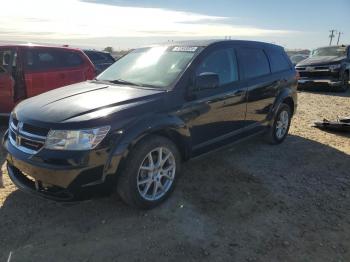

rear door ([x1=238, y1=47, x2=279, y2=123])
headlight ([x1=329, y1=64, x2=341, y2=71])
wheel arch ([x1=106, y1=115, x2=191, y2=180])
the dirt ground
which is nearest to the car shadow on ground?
the dirt ground

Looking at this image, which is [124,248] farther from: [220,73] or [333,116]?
[333,116]

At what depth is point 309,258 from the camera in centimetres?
322

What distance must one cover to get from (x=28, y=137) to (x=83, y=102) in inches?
24.8

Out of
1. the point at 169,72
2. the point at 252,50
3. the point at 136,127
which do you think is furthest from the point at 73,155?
the point at 252,50

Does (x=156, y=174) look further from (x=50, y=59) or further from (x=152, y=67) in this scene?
(x=50, y=59)

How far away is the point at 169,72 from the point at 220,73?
2.54ft

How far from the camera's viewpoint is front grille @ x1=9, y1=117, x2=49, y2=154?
3402 mm

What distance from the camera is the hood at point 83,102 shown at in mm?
3467

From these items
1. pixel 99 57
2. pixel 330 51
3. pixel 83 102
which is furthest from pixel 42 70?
pixel 330 51

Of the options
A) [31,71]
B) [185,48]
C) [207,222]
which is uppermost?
[185,48]

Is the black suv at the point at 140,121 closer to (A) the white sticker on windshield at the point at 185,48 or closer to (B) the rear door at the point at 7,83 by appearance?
(A) the white sticker on windshield at the point at 185,48

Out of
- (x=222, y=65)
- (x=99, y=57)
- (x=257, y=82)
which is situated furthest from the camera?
(x=99, y=57)

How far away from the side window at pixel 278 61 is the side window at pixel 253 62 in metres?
0.20

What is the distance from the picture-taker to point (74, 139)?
329cm
